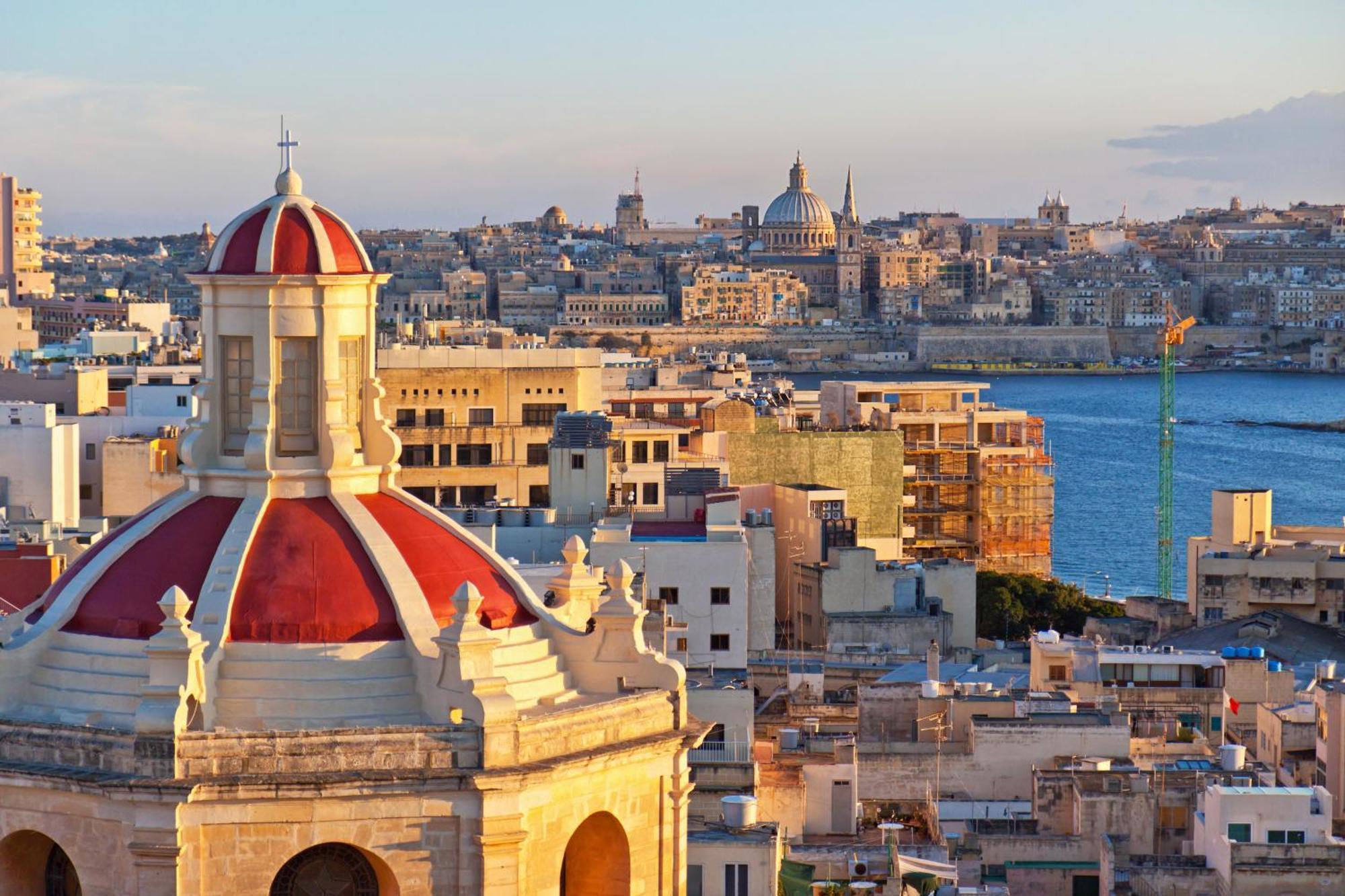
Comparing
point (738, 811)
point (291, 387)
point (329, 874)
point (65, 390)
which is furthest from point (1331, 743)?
point (65, 390)

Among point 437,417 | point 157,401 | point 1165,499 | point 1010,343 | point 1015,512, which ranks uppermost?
point 157,401

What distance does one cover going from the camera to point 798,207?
595ft

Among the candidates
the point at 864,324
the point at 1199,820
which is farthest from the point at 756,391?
the point at 864,324

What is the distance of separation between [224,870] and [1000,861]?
313 inches

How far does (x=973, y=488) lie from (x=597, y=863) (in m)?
32.5

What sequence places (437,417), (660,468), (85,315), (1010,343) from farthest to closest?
1. (1010,343)
2. (85,315)
3. (437,417)
4. (660,468)

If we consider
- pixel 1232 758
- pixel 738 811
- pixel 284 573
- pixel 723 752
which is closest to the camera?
pixel 284 573

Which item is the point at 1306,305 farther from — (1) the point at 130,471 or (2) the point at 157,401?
(1) the point at 130,471

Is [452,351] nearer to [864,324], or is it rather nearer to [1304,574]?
[1304,574]

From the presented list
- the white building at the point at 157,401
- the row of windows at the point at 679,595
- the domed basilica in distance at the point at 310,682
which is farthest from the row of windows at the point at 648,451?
the domed basilica in distance at the point at 310,682

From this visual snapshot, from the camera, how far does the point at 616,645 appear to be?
692cm

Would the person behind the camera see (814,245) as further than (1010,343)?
Yes

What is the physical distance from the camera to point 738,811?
36.5 ft

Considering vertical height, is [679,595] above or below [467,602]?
below
